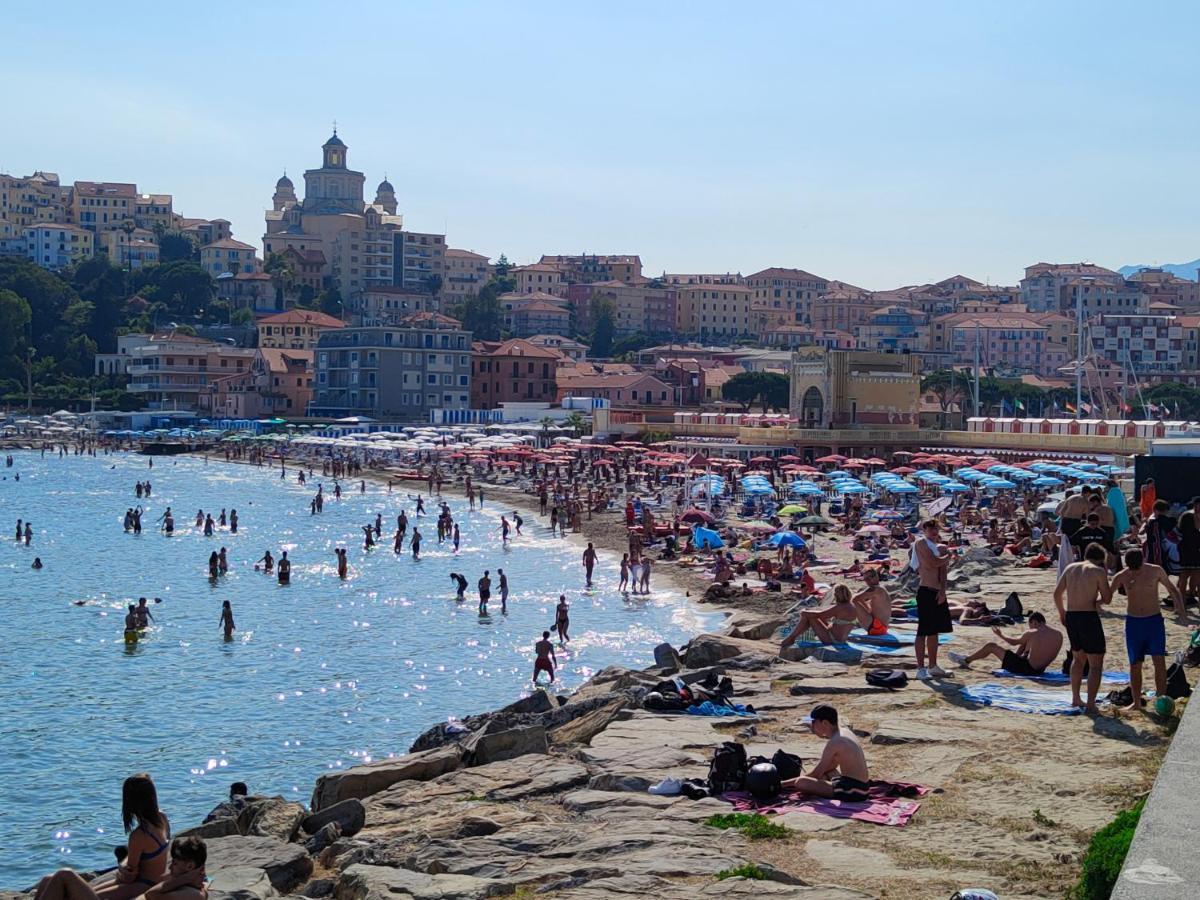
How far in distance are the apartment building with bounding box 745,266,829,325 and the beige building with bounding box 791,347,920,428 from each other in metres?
89.1

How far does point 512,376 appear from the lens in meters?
93.4

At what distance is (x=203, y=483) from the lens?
210ft

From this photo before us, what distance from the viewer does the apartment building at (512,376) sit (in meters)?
92.7

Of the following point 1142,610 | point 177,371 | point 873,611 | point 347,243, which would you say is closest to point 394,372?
point 177,371

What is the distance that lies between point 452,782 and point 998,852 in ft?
15.0

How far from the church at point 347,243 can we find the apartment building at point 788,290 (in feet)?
117

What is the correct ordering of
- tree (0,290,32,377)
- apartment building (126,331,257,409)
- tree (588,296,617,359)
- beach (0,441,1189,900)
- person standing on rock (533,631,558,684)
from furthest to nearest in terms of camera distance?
tree (588,296,617,359)
tree (0,290,32,377)
apartment building (126,331,257,409)
person standing on rock (533,631,558,684)
beach (0,441,1189,900)

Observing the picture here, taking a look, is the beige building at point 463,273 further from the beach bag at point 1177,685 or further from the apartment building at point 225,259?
the beach bag at point 1177,685

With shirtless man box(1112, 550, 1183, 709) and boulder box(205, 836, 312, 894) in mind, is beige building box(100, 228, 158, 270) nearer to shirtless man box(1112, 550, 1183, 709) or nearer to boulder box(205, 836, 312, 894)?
boulder box(205, 836, 312, 894)

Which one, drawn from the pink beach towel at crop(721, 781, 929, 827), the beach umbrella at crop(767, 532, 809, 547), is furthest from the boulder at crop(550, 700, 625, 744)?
the beach umbrella at crop(767, 532, 809, 547)

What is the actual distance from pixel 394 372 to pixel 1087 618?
80217mm

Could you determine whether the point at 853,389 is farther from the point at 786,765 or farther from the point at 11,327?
the point at 11,327

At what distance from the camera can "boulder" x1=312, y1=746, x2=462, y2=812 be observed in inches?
439

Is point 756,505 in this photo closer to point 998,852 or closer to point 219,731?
point 219,731
